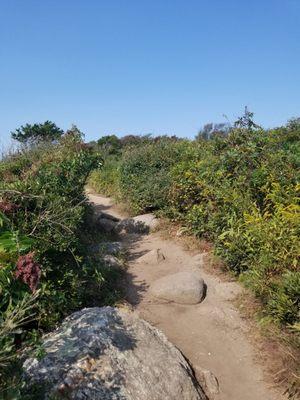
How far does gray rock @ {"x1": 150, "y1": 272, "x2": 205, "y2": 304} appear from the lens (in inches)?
249

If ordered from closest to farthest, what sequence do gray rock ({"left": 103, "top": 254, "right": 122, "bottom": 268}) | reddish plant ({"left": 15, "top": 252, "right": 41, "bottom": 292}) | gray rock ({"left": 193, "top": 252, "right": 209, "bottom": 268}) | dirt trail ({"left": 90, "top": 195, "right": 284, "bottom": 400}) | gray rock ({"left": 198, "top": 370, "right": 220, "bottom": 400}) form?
reddish plant ({"left": 15, "top": 252, "right": 41, "bottom": 292}), gray rock ({"left": 198, "top": 370, "right": 220, "bottom": 400}), dirt trail ({"left": 90, "top": 195, "right": 284, "bottom": 400}), gray rock ({"left": 103, "top": 254, "right": 122, "bottom": 268}), gray rock ({"left": 193, "top": 252, "right": 209, "bottom": 268})

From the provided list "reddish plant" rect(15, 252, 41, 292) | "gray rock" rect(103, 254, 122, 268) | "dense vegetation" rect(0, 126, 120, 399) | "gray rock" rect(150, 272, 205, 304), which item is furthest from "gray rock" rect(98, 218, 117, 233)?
"reddish plant" rect(15, 252, 41, 292)

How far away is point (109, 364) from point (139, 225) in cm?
622

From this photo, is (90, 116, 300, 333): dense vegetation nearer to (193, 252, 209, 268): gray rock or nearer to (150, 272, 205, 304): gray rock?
(193, 252, 209, 268): gray rock

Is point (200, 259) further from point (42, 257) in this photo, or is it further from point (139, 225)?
point (42, 257)

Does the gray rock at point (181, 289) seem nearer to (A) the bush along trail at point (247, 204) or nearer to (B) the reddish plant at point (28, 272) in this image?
(A) the bush along trail at point (247, 204)

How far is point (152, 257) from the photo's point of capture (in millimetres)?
8047

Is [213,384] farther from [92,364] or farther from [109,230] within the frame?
[109,230]

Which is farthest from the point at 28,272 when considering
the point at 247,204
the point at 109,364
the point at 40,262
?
the point at 247,204

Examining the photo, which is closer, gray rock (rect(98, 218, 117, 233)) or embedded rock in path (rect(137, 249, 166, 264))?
embedded rock in path (rect(137, 249, 166, 264))

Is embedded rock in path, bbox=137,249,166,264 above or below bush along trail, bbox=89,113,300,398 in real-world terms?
below

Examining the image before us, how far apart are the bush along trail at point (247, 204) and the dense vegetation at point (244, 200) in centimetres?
1

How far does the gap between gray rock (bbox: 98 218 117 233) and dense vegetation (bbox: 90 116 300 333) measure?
116 centimetres

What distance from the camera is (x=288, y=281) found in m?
5.11
